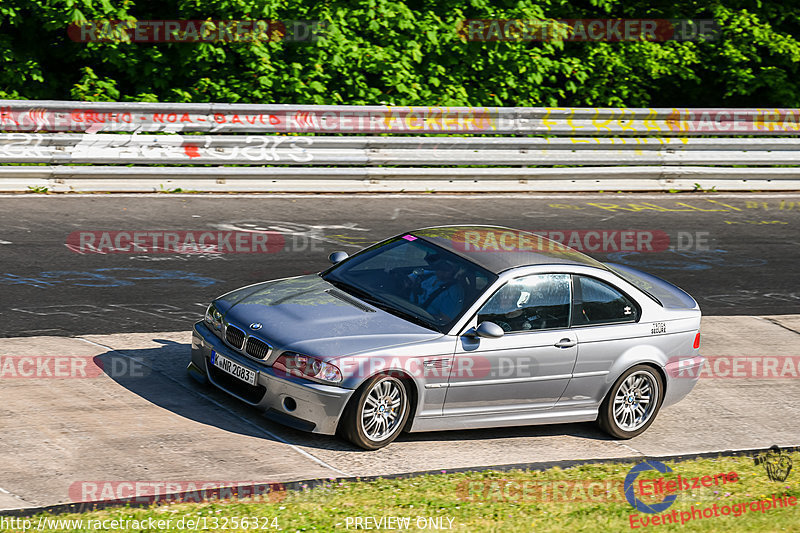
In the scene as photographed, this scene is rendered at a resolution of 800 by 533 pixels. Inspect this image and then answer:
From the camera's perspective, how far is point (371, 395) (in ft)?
23.3

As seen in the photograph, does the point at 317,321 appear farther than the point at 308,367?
Yes

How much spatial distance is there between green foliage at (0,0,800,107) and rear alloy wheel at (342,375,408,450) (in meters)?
10.9

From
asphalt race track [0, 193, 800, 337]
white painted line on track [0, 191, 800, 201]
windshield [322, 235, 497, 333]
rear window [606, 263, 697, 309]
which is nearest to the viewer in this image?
windshield [322, 235, 497, 333]

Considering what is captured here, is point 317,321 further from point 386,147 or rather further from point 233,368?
point 386,147

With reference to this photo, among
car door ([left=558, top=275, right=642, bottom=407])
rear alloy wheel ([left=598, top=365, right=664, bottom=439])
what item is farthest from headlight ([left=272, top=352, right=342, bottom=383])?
rear alloy wheel ([left=598, top=365, right=664, bottom=439])

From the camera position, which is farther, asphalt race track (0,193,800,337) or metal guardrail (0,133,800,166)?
metal guardrail (0,133,800,166)

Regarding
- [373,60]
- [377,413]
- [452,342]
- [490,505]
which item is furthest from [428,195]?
[490,505]

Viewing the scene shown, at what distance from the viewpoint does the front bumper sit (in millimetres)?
6965

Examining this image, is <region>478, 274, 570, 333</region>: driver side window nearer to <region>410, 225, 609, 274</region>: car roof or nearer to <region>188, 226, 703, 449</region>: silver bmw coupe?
<region>188, 226, 703, 449</region>: silver bmw coupe

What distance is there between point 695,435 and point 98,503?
4970 millimetres

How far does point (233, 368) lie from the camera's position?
7.39 meters

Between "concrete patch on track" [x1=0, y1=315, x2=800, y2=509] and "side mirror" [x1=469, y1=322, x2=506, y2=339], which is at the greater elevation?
"side mirror" [x1=469, y1=322, x2=506, y2=339]

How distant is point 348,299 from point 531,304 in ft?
4.72

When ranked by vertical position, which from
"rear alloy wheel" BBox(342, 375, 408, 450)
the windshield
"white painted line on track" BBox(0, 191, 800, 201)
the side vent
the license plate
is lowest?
"rear alloy wheel" BBox(342, 375, 408, 450)
